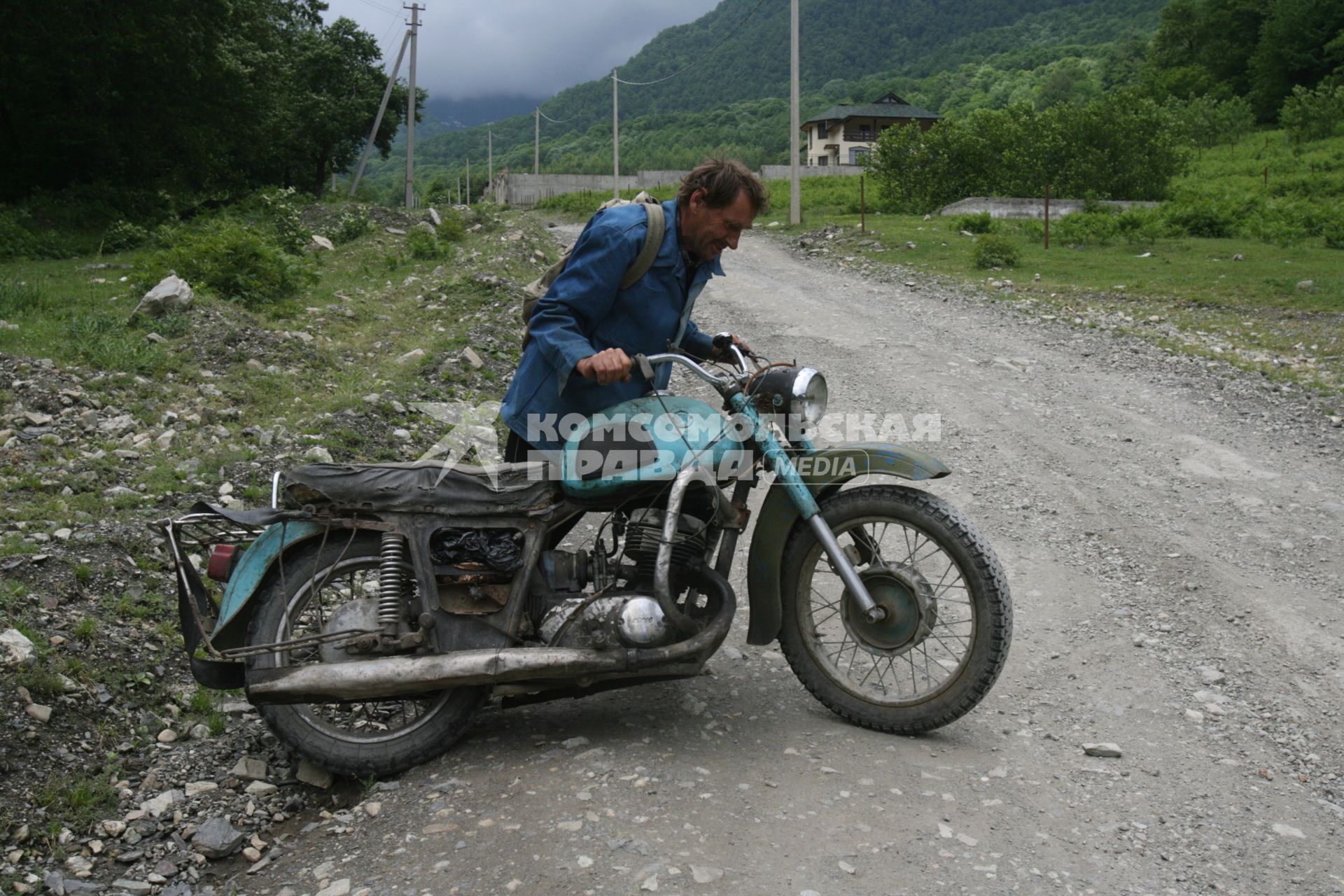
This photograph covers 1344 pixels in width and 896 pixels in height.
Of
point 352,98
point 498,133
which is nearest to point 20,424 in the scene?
point 352,98

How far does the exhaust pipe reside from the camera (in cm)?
324

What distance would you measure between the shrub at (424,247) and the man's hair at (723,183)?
12.9 m

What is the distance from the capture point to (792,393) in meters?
3.32

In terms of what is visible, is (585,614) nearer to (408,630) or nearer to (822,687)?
(408,630)

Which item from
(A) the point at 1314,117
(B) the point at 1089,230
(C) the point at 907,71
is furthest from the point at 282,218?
(C) the point at 907,71

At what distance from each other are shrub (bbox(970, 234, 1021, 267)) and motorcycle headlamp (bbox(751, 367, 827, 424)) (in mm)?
12478

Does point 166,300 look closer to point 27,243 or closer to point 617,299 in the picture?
point 617,299

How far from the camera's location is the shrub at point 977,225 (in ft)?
63.1

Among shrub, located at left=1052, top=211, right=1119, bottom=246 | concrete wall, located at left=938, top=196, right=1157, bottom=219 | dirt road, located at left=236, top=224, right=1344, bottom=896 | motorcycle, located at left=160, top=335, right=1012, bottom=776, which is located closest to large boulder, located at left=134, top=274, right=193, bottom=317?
motorcycle, located at left=160, top=335, right=1012, bottom=776

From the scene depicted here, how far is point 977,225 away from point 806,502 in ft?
56.9

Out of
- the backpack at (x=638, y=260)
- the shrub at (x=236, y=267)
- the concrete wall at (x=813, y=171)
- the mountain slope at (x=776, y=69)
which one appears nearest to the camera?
the backpack at (x=638, y=260)

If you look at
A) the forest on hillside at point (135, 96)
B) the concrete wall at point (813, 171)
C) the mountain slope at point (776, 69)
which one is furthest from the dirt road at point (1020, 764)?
the concrete wall at point (813, 171)

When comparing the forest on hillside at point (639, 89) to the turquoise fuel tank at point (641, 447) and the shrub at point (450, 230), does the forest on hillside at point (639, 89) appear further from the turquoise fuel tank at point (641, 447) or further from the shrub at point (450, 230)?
the shrub at point (450, 230)

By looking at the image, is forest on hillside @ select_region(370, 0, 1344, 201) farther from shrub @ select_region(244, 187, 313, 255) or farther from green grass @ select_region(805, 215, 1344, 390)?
shrub @ select_region(244, 187, 313, 255)
